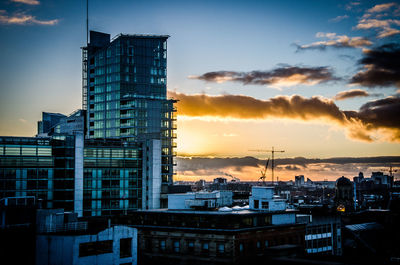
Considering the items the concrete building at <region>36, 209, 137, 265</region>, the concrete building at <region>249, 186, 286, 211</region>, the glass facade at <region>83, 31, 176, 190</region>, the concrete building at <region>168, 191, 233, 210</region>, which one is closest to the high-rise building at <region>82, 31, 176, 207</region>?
the glass facade at <region>83, 31, 176, 190</region>


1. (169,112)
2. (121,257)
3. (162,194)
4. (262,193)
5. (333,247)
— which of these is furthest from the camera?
(169,112)

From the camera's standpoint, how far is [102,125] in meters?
194

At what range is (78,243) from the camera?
67.1 metres

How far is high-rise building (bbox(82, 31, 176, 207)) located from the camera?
187750 mm

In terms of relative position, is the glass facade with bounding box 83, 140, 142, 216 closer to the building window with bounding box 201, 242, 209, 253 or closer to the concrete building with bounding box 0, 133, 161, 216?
the concrete building with bounding box 0, 133, 161, 216

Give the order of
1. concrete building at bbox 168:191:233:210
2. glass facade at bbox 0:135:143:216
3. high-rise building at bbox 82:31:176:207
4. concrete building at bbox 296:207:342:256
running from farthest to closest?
high-rise building at bbox 82:31:176:207 → glass facade at bbox 0:135:143:216 → concrete building at bbox 296:207:342:256 → concrete building at bbox 168:191:233:210

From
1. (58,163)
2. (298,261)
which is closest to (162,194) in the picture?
(58,163)

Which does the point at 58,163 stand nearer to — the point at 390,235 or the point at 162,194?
the point at 162,194

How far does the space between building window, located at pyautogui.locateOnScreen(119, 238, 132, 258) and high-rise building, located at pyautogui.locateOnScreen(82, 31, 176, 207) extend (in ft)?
349

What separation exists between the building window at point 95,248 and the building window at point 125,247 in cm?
244

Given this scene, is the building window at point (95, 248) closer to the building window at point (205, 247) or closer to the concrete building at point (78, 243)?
the concrete building at point (78, 243)

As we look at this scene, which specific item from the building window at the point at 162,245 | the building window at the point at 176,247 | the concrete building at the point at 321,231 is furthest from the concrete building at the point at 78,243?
the concrete building at the point at 321,231

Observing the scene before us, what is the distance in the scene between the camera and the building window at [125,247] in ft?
245

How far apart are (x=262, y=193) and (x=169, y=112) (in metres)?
100
